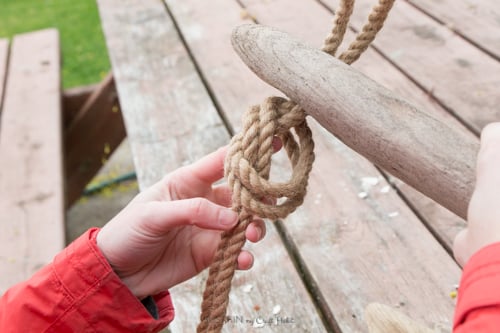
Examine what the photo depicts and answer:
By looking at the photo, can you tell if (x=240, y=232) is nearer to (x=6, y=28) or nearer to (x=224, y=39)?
(x=224, y=39)

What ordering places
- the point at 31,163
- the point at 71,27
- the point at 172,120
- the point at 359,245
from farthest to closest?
the point at 71,27
the point at 31,163
the point at 172,120
the point at 359,245

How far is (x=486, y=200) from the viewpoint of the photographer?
49 cm

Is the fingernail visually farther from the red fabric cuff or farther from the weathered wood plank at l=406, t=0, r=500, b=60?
the weathered wood plank at l=406, t=0, r=500, b=60

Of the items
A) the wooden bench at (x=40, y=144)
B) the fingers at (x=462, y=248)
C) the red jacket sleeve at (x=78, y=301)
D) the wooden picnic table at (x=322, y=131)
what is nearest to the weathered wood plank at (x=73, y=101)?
the wooden bench at (x=40, y=144)

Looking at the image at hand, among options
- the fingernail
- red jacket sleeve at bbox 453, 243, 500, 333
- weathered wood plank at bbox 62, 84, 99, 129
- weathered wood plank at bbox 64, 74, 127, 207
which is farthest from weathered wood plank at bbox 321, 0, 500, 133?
weathered wood plank at bbox 62, 84, 99, 129

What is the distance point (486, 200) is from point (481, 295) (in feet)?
0.24

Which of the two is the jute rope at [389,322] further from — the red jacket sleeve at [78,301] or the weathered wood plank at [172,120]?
the red jacket sleeve at [78,301]

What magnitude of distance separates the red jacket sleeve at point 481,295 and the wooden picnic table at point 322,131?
42 centimetres

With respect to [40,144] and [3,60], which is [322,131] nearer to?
[40,144]

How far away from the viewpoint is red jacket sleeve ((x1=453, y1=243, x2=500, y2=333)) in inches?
18.6

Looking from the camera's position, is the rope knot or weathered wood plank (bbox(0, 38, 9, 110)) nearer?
the rope knot

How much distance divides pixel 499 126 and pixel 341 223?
603 millimetres

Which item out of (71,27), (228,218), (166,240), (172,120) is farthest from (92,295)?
(71,27)

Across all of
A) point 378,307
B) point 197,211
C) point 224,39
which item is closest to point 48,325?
point 197,211
